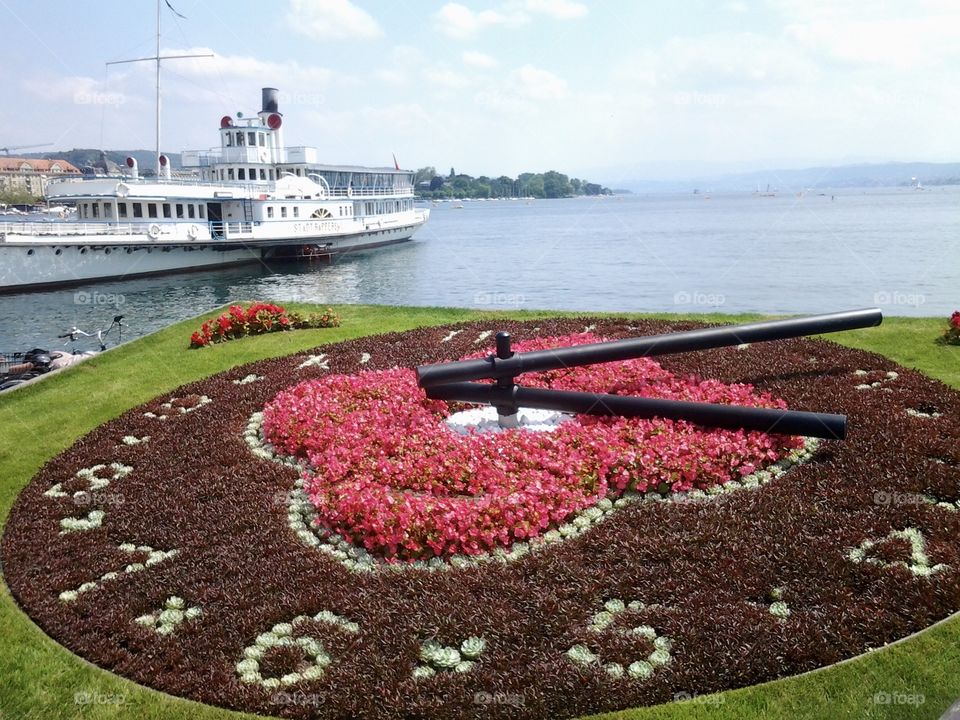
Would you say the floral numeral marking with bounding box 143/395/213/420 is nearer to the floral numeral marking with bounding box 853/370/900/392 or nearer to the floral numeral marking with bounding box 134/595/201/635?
the floral numeral marking with bounding box 134/595/201/635

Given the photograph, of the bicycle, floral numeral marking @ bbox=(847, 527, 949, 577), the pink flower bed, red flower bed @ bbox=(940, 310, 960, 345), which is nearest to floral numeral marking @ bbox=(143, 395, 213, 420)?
the pink flower bed

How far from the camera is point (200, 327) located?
1551cm

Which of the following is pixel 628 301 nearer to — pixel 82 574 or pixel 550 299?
pixel 550 299

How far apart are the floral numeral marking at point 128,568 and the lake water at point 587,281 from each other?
2416 centimetres

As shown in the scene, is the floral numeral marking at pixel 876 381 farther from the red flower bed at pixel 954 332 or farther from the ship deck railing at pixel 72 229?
the ship deck railing at pixel 72 229

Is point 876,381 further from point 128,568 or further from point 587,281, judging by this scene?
point 587,281

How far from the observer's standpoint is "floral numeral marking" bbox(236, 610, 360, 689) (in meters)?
4.90

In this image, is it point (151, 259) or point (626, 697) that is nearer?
point (626, 697)

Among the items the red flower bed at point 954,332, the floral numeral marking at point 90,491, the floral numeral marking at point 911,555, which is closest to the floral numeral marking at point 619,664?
the floral numeral marking at point 911,555

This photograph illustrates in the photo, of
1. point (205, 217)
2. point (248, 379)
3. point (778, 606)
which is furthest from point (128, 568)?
point (205, 217)

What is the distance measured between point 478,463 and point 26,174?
571 ft

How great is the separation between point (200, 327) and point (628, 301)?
25291 mm

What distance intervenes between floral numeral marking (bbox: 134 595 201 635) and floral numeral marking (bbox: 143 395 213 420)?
4711 millimetres

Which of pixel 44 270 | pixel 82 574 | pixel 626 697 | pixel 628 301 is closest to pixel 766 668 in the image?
pixel 626 697
